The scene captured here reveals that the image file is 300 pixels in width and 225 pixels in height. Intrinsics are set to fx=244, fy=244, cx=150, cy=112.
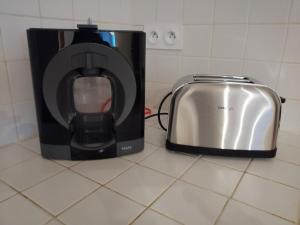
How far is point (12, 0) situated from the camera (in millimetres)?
606

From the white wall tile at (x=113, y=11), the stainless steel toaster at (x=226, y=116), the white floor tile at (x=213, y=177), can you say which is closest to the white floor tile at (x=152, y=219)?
the white floor tile at (x=213, y=177)

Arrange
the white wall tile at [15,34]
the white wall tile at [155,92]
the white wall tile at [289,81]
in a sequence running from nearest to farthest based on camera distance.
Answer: the white wall tile at [15,34]
the white wall tile at [289,81]
the white wall tile at [155,92]

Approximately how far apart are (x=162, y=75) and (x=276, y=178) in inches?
21.5

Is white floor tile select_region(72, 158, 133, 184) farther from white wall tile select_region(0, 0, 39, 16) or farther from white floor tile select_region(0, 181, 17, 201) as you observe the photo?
white wall tile select_region(0, 0, 39, 16)

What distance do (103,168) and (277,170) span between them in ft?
1.34

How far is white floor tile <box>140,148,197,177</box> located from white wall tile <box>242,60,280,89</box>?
35 cm

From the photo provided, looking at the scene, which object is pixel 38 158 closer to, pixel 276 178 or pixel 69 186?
pixel 69 186

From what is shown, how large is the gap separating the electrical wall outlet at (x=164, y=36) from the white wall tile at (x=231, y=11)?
0.46 feet

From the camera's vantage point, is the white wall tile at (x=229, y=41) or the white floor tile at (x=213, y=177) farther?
the white wall tile at (x=229, y=41)

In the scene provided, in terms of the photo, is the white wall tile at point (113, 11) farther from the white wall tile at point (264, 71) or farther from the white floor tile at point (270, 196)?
the white floor tile at point (270, 196)

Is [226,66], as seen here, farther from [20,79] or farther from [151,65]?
[20,79]

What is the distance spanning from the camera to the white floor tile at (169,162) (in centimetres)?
57

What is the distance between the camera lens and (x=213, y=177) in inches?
21.4

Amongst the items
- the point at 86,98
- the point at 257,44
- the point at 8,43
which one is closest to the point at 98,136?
the point at 86,98
